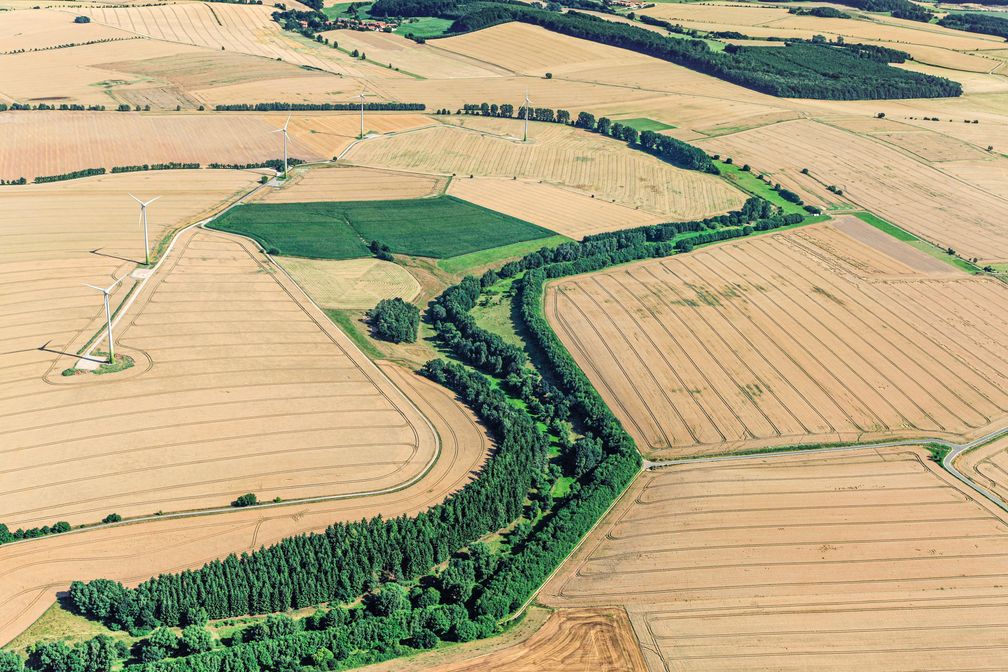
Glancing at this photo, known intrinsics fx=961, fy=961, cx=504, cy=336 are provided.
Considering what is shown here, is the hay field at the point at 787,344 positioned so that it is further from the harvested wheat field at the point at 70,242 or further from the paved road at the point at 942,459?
the harvested wheat field at the point at 70,242

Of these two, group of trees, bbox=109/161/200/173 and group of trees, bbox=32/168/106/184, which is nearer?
group of trees, bbox=32/168/106/184

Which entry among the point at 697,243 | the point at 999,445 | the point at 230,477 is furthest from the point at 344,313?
the point at 999,445

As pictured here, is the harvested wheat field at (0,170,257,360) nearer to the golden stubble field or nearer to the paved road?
the golden stubble field

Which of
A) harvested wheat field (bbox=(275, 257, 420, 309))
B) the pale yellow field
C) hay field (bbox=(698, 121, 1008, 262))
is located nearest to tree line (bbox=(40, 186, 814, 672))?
harvested wheat field (bbox=(275, 257, 420, 309))

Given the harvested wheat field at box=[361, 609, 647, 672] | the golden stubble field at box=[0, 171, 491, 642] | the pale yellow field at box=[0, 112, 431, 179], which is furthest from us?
the pale yellow field at box=[0, 112, 431, 179]

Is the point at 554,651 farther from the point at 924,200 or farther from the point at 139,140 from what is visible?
the point at 139,140
